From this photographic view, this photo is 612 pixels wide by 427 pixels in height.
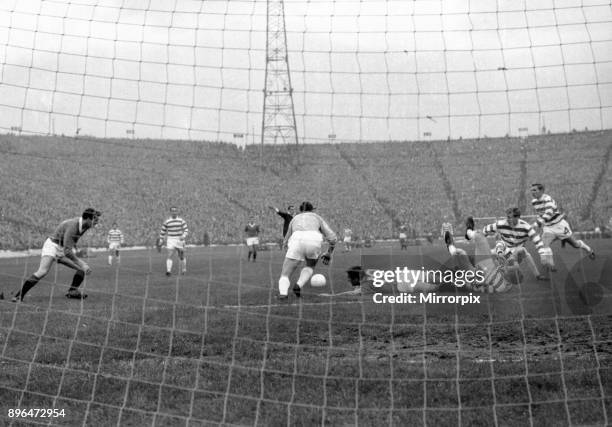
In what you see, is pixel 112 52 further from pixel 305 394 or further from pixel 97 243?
pixel 97 243

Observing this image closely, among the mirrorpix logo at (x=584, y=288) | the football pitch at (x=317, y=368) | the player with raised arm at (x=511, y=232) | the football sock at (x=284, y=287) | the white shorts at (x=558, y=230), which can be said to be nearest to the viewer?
the football pitch at (x=317, y=368)

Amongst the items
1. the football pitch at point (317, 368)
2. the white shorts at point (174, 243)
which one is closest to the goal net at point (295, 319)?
the football pitch at point (317, 368)

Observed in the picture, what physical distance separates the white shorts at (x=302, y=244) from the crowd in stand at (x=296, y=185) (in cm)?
341

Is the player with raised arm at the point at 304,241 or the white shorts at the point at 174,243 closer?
the player with raised arm at the point at 304,241

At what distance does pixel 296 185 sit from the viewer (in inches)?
1013

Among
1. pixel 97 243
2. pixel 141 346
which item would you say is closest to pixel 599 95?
pixel 141 346

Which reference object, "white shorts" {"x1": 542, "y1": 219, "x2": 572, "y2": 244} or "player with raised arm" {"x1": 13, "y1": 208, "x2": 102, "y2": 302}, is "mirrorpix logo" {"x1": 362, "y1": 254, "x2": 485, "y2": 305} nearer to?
"white shorts" {"x1": 542, "y1": 219, "x2": 572, "y2": 244}

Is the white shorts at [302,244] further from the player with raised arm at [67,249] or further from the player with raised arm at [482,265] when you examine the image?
the player with raised arm at [67,249]

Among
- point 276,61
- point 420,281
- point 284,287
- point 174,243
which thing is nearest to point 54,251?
point 284,287

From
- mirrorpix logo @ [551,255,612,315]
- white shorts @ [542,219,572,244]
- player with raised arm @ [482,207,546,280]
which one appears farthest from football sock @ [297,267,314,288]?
white shorts @ [542,219,572,244]

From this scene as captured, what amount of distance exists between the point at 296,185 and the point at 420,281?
13.8 m

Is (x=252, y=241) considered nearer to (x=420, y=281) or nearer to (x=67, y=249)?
(x=67, y=249)

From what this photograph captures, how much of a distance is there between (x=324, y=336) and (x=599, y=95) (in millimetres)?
3903

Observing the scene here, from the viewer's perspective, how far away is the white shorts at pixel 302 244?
39.2 ft
